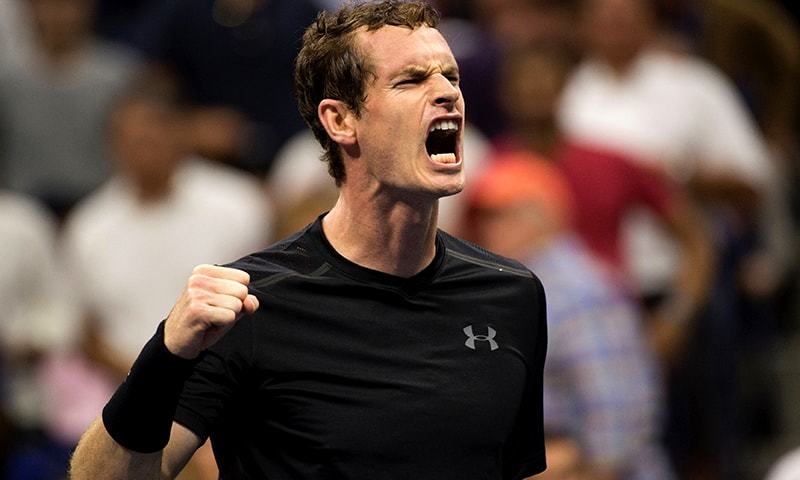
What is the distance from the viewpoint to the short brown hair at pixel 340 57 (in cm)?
324

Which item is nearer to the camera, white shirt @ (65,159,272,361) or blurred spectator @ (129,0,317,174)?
white shirt @ (65,159,272,361)

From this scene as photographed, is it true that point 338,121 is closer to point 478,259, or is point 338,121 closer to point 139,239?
point 478,259

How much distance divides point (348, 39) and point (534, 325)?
0.70 m

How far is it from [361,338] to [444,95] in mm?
481

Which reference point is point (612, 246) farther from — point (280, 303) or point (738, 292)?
point (280, 303)

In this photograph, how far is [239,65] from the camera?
7836mm

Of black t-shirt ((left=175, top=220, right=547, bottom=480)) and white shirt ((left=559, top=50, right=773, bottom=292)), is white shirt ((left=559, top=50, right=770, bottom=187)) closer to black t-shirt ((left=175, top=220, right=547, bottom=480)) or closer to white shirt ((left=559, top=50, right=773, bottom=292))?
white shirt ((left=559, top=50, right=773, bottom=292))

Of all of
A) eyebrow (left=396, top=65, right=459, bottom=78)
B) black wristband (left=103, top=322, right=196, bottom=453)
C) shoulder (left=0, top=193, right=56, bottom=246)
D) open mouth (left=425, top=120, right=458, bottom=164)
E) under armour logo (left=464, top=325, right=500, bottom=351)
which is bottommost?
shoulder (left=0, top=193, right=56, bottom=246)

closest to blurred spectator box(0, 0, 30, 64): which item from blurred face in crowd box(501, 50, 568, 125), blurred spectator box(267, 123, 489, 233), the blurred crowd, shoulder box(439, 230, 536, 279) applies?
the blurred crowd

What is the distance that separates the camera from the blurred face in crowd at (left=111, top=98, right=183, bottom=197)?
710 cm

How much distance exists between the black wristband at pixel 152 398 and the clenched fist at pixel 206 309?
26mm

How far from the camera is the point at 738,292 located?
7340 mm

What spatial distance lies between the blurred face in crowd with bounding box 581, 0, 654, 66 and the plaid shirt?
5.99 ft

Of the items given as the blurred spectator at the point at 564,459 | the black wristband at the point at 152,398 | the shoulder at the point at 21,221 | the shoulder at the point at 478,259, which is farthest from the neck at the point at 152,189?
the black wristband at the point at 152,398
